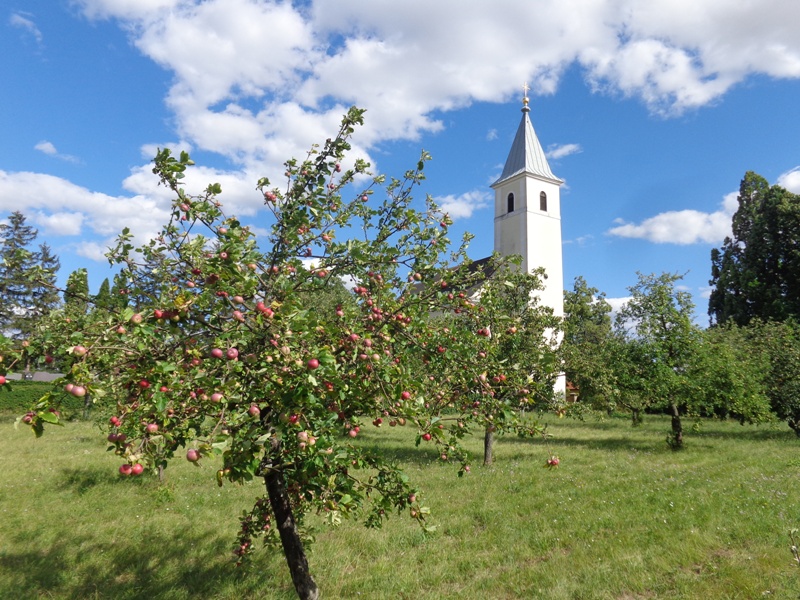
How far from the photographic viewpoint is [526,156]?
1928 inches

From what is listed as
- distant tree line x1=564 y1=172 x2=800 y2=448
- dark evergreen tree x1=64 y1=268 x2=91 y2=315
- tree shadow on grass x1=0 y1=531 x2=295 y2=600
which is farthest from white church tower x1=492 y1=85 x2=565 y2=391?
dark evergreen tree x1=64 y1=268 x2=91 y2=315

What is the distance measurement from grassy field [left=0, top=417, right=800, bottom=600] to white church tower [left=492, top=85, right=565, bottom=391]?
111 feet

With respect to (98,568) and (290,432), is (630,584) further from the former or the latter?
(98,568)

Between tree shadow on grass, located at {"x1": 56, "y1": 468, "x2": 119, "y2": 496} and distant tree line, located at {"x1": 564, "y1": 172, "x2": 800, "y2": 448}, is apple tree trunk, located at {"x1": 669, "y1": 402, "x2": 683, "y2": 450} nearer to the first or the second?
distant tree line, located at {"x1": 564, "y1": 172, "x2": 800, "y2": 448}

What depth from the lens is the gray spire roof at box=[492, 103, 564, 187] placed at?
48.8 meters

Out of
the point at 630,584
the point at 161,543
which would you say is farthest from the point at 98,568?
the point at 630,584

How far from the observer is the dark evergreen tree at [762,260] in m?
35.8

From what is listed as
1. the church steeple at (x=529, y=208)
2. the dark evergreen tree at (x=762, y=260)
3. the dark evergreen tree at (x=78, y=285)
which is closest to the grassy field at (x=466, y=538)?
the dark evergreen tree at (x=78, y=285)

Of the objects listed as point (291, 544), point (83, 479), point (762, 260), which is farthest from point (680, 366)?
point (762, 260)

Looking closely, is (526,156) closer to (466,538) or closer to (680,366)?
(680,366)

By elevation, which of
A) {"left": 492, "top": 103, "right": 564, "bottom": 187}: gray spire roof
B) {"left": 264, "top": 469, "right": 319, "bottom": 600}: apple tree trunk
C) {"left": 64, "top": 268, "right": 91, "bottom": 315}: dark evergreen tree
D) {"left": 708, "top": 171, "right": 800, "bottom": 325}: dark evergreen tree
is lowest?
{"left": 264, "top": 469, "right": 319, "bottom": 600}: apple tree trunk

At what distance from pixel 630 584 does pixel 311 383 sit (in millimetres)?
5698

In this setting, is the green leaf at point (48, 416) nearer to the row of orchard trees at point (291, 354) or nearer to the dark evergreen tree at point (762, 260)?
the row of orchard trees at point (291, 354)

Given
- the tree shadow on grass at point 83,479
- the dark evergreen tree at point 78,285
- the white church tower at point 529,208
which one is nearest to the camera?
the dark evergreen tree at point 78,285
